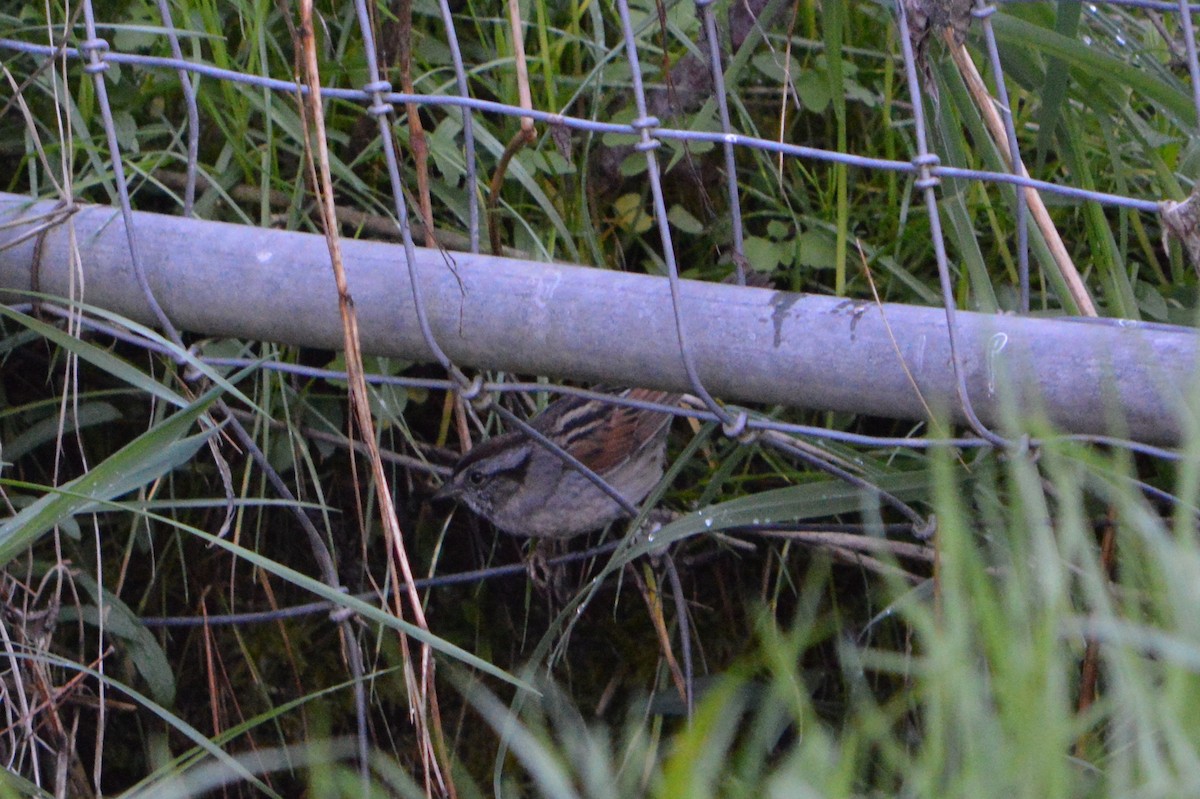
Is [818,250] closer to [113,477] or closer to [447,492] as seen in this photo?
[447,492]

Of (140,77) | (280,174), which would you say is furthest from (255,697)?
(140,77)

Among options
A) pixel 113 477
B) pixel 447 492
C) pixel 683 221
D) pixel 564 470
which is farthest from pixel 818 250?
pixel 113 477

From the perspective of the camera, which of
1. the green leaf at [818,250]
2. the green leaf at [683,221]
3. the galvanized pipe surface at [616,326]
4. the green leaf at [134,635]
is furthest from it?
the green leaf at [683,221]

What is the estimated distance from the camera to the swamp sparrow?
247 centimetres

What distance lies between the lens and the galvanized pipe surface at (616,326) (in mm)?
1483

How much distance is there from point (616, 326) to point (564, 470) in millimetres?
1088

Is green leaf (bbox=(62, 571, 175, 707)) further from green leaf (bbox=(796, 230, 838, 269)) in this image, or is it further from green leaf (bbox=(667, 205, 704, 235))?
green leaf (bbox=(796, 230, 838, 269))

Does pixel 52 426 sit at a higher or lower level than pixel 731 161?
lower

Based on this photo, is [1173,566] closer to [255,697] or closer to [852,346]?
[852,346]

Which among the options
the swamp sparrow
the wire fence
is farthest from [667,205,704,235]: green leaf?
the wire fence

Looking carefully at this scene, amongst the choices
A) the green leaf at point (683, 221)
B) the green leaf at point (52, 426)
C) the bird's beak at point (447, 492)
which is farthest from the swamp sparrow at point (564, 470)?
the green leaf at point (52, 426)

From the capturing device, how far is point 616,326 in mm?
1650

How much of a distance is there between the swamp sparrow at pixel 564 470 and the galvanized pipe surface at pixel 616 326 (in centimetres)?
57

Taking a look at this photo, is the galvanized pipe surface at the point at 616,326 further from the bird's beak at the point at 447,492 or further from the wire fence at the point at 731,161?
the bird's beak at the point at 447,492
